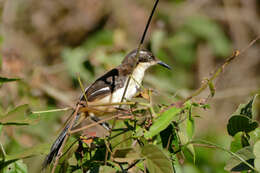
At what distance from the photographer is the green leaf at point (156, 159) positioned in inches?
90.5

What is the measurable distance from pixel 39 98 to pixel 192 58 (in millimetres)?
5320

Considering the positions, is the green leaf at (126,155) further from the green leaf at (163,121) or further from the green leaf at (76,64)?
the green leaf at (76,64)

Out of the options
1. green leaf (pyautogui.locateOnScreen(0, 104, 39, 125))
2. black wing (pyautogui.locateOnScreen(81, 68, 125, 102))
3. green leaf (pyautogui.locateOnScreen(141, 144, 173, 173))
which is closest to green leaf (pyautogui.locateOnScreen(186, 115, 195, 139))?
green leaf (pyautogui.locateOnScreen(141, 144, 173, 173))

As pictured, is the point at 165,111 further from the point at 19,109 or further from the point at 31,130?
the point at 31,130

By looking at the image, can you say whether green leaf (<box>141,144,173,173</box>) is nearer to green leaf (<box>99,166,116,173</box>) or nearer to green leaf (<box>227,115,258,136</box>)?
green leaf (<box>99,166,116,173</box>)

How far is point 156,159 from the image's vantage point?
2346 mm

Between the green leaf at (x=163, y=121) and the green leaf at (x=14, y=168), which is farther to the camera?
the green leaf at (x=14, y=168)

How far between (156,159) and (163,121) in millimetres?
224

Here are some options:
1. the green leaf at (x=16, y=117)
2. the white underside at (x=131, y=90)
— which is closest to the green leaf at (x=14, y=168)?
the green leaf at (x=16, y=117)

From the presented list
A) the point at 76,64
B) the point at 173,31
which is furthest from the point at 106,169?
the point at 173,31

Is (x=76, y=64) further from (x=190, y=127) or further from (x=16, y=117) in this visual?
(x=190, y=127)

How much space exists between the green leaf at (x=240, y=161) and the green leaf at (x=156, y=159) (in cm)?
42

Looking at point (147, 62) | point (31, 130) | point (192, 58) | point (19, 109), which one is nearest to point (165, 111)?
point (19, 109)

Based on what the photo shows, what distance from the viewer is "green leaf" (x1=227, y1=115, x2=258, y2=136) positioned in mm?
2578
